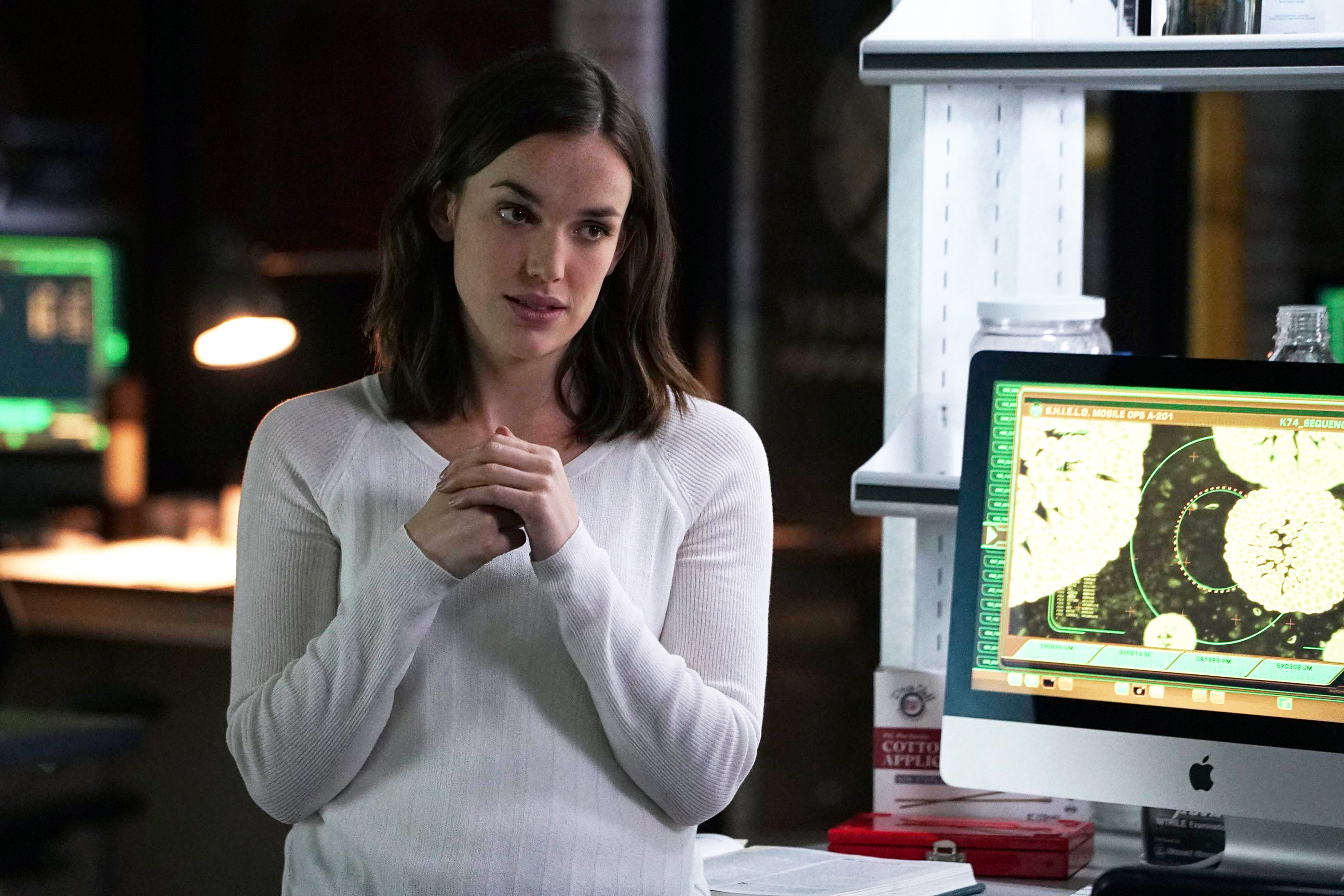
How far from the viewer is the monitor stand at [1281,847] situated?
145 centimetres

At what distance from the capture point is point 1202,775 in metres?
1.35

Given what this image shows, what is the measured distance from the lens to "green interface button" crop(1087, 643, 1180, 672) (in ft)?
4.44

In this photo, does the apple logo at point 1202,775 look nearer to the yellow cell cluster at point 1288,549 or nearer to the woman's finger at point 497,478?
the yellow cell cluster at point 1288,549

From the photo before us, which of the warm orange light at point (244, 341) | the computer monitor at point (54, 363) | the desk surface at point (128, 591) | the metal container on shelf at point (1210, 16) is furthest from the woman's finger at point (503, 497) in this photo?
the computer monitor at point (54, 363)

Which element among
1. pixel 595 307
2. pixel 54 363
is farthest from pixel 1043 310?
pixel 54 363

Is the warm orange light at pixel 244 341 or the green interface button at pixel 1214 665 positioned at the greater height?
the warm orange light at pixel 244 341

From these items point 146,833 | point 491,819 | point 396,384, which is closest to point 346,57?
point 146,833

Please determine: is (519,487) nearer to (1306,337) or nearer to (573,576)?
(573,576)

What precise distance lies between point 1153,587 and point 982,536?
5.8 inches

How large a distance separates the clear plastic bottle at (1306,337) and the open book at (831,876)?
1.79 feet

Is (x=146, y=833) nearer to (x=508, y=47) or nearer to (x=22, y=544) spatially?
(x=22, y=544)

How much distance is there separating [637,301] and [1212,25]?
22.4 inches

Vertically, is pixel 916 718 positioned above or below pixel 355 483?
below

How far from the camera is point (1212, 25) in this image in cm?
146
